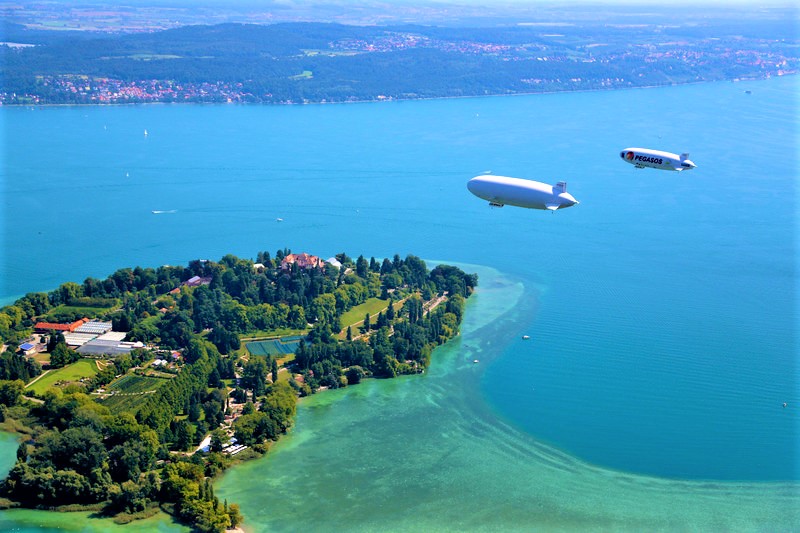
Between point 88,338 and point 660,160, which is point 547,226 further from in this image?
point 88,338

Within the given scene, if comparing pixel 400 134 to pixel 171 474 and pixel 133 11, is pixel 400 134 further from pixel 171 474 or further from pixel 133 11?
pixel 133 11

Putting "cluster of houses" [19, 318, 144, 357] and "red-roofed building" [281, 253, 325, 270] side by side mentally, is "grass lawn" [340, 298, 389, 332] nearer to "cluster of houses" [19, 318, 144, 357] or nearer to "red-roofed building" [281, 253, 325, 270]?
"red-roofed building" [281, 253, 325, 270]

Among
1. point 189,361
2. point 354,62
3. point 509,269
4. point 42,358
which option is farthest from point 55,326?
point 354,62

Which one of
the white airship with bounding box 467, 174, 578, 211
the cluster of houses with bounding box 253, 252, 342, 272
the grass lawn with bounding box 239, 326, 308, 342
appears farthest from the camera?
the cluster of houses with bounding box 253, 252, 342, 272

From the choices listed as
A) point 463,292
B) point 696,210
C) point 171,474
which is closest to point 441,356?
point 463,292

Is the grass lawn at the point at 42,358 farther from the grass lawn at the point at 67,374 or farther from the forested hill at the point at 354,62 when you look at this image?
the forested hill at the point at 354,62

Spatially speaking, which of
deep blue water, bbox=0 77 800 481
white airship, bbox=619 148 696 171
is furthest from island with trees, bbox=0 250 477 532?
white airship, bbox=619 148 696 171
